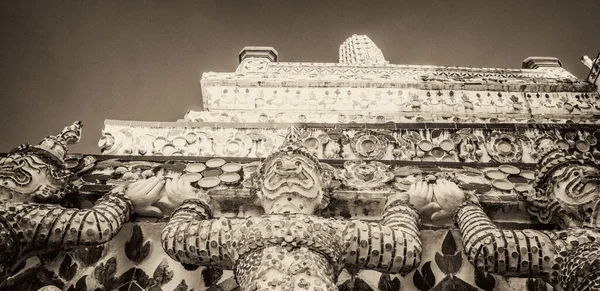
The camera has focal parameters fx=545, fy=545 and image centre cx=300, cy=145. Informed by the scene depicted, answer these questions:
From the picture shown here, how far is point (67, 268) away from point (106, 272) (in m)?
0.31

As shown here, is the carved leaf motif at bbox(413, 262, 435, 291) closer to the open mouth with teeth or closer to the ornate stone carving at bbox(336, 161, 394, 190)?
the ornate stone carving at bbox(336, 161, 394, 190)

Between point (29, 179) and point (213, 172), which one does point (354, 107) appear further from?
point (29, 179)

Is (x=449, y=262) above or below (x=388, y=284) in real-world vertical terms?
above

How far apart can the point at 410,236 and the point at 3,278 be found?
279 cm

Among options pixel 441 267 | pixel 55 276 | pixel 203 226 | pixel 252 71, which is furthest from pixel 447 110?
pixel 55 276

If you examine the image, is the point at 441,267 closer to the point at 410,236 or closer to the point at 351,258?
the point at 410,236

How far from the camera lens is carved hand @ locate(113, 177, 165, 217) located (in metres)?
4.46

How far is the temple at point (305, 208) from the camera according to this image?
368 centimetres

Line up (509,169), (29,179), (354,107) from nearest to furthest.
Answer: (29,179) < (509,169) < (354,107)

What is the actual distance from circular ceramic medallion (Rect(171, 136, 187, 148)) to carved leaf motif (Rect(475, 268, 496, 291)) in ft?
10.5

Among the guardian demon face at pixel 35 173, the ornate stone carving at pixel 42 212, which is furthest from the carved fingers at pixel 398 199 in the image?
the guardian demon face at pixel 35 173

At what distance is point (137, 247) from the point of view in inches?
173

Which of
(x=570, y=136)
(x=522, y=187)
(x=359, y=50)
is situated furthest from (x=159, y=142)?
(x=359, y=50)

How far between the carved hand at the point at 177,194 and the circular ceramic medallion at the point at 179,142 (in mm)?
1218
